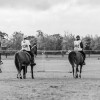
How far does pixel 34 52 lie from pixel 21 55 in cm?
103

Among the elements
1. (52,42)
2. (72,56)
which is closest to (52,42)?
(52,42)

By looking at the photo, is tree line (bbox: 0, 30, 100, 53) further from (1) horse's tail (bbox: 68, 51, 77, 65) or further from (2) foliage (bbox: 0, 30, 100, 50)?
(1) horse's tail (bbox: 68, 51, 77, 65)

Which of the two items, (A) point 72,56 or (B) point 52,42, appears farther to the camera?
(B) point 52,42

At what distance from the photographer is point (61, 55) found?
43.5m

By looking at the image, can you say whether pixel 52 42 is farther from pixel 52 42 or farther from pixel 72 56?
pixel 72 56

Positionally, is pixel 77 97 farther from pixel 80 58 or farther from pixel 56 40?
pixel 56 40

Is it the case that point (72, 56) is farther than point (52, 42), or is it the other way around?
point (52, 42)

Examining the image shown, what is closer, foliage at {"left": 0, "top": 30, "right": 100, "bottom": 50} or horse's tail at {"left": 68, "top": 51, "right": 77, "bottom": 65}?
horse's tail at {"left": 68, "top": 51, "right": 77, "bottom": 65}

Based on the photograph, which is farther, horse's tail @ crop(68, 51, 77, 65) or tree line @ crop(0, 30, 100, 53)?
tree line @ crop(0, 30, 100, 53)

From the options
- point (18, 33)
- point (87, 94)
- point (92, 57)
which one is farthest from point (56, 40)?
point (87, 94)

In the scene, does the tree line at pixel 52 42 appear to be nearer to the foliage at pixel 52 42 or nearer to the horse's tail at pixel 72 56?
the foliage at pixel 52 42

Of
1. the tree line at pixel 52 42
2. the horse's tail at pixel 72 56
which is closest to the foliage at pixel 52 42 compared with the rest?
the tree line at pixel 52 42

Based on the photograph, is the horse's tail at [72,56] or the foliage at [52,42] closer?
the horse's tail at [72,56]

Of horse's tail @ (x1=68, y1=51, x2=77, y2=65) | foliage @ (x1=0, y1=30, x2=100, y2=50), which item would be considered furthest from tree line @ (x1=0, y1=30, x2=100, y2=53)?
horse's tail @ (x1=68, y1=51, x2=77, y2=65)
